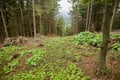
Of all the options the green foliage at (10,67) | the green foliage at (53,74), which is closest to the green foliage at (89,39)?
the green foliage at (53,74)

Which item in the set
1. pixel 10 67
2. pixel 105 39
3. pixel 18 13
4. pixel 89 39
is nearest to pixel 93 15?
pixel 18 13

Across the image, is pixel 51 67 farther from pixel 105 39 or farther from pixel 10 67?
pixel 105 39

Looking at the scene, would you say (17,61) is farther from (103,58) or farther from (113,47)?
(113,47)

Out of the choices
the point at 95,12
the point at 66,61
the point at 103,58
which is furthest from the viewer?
the point at 95,12

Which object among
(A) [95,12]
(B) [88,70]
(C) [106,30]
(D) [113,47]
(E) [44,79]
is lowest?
(E) [44,79]

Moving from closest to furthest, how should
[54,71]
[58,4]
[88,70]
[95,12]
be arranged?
[88,70], [54,71], [95,12], [58,4]

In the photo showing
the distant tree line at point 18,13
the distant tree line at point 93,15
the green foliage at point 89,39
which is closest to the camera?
the green foliage at point 89,39

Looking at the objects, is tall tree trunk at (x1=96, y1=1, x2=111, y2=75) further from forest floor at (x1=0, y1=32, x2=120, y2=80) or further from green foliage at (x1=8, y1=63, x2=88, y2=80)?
green foliage at (x1=8, y1=63, x2=88, y2=80)

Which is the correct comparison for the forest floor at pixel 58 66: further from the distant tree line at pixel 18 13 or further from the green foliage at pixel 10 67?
the distant tree line at pixel 18 13

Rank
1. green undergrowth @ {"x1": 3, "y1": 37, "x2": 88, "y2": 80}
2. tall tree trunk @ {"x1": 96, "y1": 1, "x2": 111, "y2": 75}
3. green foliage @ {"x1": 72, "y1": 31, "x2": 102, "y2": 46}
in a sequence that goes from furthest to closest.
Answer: green foliage @ {"x1": 72, "y1": 31, "x2": 102, "y2": 46} → green undergrowth @ {"x1": 3, "y1": 37, "x2": 88, "y2": 80} → tall tree trunk @ {"x1": 96, "y1": 1, "x2": 111, "y2": 75}

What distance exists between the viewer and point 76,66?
23.3ft

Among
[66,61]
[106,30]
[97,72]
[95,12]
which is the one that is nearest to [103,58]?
[97,72]

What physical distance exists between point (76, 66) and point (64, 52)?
92.3 inches

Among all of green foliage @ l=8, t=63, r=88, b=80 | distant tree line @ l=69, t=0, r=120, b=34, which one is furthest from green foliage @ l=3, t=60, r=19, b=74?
distant tree line @ l=69, t=0, r=120, b=34
